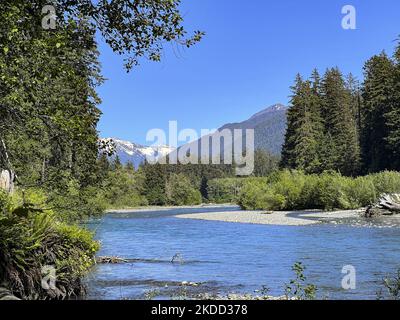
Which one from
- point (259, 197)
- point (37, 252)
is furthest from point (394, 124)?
point (37, 252)

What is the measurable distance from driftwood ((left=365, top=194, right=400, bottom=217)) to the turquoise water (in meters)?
7.51

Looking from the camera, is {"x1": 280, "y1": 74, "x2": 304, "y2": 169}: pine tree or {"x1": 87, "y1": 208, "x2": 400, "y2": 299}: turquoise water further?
{"x1": 280, "y1": 74, "x2": 304, "y2": 169}: pine tree

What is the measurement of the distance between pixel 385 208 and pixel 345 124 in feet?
140

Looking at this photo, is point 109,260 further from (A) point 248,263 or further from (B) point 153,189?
(B) point 153,189

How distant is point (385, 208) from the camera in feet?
120

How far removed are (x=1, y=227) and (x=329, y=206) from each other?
1769 inches

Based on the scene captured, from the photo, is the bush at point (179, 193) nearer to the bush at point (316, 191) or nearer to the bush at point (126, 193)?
the bush at point (126, 193)

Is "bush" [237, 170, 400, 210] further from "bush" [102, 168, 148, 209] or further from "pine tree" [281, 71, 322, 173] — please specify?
"bush" [102, 168, 148, 209]

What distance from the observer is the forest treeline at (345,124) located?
206 feet

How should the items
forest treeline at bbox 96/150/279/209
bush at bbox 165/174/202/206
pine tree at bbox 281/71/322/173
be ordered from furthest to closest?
1. bush at bbox 165/174/202/206
2. forest treeline at bbox 96/150/279/209
3. pine tree at bbox 281/71/322/173

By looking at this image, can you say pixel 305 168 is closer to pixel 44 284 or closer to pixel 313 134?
pixel 313 134

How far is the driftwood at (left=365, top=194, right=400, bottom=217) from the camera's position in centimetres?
3591

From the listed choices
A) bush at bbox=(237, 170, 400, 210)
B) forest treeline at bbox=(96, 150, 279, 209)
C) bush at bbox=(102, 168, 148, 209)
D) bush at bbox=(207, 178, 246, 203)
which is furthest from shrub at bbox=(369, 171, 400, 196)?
bush at bbox=(207, 178, 246, 203)

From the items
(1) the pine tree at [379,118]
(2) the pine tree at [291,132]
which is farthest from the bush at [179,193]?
(1) the pine tree at [379,118]
